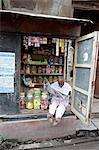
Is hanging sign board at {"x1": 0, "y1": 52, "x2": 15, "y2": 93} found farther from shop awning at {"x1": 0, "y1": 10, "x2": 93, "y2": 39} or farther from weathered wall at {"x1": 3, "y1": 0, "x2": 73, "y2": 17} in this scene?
weathered wall at {"x1": 3, "y1": 0, "x2": 73, "y2": 17}

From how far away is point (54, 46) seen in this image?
5344 mm

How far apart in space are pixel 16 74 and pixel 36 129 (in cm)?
144

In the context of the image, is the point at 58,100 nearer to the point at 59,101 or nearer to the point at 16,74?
the point at 59,101

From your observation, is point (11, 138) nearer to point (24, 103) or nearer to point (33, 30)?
point (24, 103)

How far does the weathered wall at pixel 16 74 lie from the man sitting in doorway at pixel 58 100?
0.83 metres

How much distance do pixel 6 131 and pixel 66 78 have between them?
219 cm

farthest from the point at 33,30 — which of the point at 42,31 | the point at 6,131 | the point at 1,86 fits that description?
the point at 6,131

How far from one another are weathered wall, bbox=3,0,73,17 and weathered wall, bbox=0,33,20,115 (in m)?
0.91

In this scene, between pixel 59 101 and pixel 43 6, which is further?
pixel 43 6

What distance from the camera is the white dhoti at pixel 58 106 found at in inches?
176

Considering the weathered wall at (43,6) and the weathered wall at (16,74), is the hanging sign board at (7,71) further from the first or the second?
the weathered wall at (43,6)

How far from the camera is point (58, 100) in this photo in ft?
15.1

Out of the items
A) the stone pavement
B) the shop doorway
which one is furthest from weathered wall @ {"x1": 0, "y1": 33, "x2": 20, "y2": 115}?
the shop doorway

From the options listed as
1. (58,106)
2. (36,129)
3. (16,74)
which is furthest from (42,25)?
(36,129)
